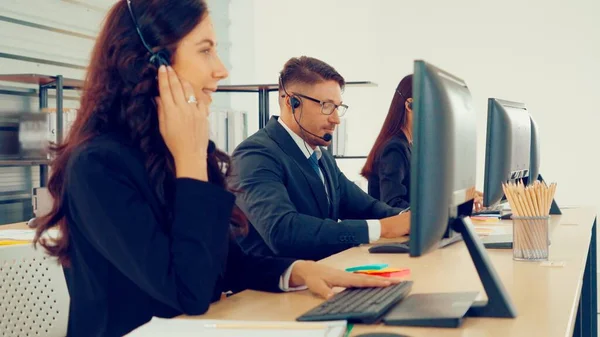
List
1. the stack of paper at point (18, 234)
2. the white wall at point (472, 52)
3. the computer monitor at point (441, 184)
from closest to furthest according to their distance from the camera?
the computer monitor at point (441, 184) < the stack of paper at point (18, 234) < the white wall at point (472, 52)

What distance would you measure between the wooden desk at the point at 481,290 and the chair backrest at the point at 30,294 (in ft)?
2.93

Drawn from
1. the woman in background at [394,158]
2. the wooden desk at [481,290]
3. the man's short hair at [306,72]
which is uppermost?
the man's short hair at [306,72]

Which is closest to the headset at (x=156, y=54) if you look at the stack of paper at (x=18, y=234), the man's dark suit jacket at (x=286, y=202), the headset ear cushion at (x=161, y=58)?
the headset ear cushion at (x=161, y=58)

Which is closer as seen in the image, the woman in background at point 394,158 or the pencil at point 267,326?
the pencil at point 267,326

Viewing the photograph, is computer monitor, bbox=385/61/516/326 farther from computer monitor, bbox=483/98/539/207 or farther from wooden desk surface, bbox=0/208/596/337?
computer monitor, bbox=483/98/539/207

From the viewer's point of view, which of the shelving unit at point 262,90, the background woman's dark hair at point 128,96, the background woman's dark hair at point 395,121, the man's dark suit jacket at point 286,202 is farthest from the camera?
the shelving unit at point 262,90

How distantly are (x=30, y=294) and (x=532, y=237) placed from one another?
56.2 inches

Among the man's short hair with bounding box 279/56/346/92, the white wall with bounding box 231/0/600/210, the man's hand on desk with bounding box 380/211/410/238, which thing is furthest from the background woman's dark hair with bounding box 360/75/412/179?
the white wall with bounding box 231/0/600/210

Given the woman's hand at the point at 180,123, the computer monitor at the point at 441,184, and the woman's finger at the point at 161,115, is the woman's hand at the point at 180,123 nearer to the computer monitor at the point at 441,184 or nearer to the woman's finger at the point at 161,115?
the woman's finger at the point at 161,115

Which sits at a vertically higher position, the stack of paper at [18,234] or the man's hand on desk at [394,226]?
the man's hand on desk at [394,226]

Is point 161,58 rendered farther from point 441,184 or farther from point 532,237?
point 532,237

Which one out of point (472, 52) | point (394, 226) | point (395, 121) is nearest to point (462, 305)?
point (394, 226)

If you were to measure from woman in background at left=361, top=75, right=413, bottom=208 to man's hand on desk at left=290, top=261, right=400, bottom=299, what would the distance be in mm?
1504

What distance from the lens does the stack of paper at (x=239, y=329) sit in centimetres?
102
